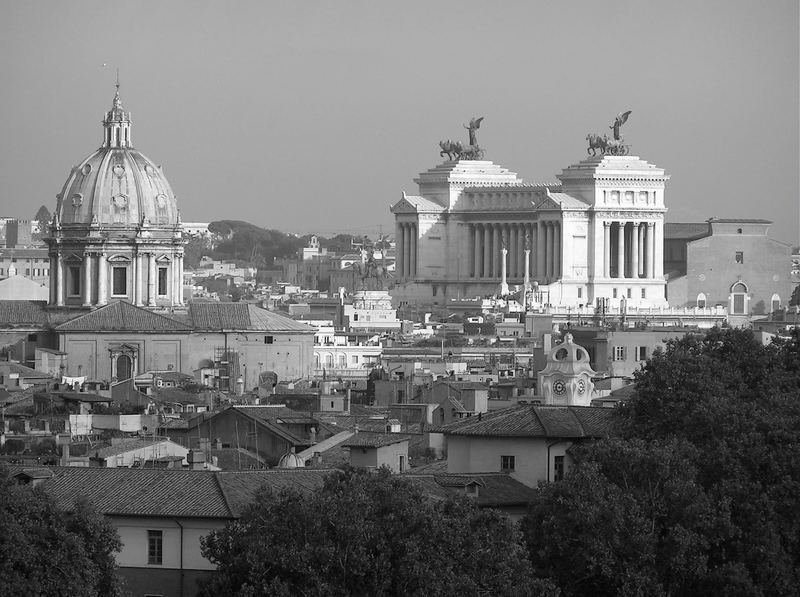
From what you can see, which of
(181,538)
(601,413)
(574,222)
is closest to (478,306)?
(574,222)

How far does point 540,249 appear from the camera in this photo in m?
187

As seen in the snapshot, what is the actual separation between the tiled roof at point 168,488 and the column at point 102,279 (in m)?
73.5

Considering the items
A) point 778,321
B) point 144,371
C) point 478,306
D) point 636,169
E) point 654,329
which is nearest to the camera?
point 144,371

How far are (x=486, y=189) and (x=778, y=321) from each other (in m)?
49.4

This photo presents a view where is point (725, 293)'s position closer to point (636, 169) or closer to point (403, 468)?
point (636, 169)

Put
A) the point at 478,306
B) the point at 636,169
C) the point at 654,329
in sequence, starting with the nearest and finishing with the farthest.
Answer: the point at 654,329, the point at 478,306, the point at 636,169

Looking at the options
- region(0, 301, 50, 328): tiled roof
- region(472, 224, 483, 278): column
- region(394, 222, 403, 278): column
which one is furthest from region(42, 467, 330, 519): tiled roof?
region(394, 222, 403, 278): column

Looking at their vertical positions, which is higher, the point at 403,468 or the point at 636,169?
the point at 636,169

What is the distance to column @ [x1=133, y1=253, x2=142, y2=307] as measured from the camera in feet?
417

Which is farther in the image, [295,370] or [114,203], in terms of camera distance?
[114,203]

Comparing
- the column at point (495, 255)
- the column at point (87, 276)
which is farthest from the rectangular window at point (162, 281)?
the column at point (495, 255)

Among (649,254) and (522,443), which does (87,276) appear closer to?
(649,254)

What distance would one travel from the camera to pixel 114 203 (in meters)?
128

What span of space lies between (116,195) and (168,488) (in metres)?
77.2
